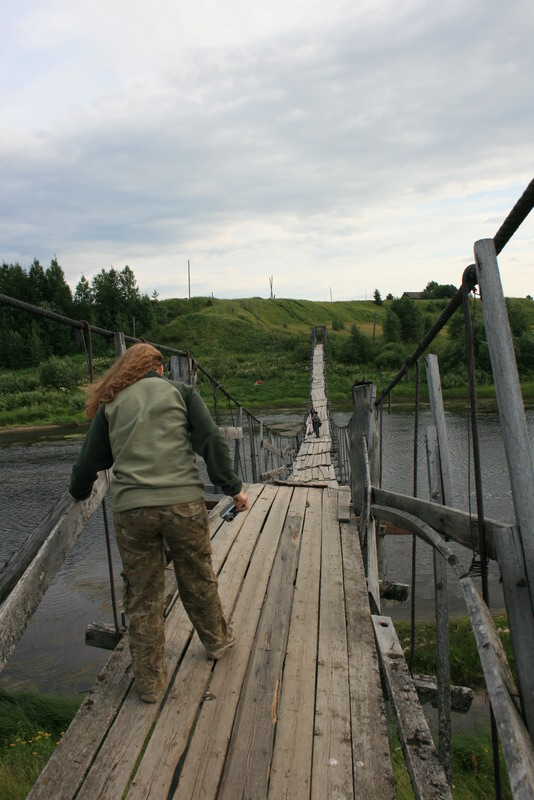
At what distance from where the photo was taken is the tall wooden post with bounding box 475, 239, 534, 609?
1.29m

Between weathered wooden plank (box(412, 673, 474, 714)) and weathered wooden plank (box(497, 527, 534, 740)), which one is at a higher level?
weathered wooden plank (box(497, 527, 534, 740))

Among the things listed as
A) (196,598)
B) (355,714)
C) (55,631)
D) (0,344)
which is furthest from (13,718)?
(0,344)

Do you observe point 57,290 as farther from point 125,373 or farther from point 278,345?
point 125,373

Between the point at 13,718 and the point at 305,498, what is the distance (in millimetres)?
3686

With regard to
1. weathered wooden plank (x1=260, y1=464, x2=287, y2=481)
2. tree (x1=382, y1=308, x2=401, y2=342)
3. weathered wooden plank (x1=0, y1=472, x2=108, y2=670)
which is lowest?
weathered wooden plank (x1=0, y1=472, x2=108, y2=670)

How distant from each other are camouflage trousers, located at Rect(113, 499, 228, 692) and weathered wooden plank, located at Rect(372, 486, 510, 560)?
868 mm

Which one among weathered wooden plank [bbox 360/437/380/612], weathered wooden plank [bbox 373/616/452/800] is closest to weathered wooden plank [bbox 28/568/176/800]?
weathered wooden plank [bbox 373/616/452/800]

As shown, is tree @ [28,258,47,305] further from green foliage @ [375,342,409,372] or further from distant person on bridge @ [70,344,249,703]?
distant person on bridge @ [70,344,249,703]

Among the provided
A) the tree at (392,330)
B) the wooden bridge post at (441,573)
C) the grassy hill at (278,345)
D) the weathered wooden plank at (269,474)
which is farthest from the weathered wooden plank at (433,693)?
the tree at (392,330)

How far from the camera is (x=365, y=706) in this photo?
1.95 m

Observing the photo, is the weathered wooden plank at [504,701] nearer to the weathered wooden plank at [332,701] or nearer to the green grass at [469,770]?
the weathered wooden plank at [332,701]

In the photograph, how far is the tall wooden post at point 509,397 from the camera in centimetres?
129

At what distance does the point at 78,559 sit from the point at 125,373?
9.81 m

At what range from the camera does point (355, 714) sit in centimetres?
190
